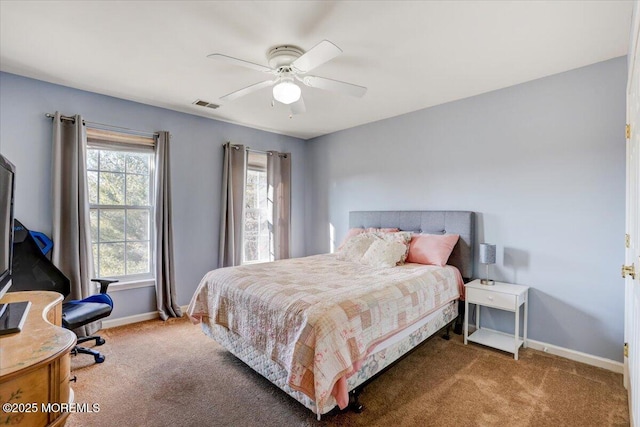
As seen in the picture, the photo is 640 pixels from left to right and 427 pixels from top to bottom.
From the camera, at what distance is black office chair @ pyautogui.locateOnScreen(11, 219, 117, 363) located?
2.63 meters

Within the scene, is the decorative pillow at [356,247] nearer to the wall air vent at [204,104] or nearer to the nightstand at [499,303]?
the nightstand at [499,303]

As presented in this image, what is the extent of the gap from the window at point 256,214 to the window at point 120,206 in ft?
4.38

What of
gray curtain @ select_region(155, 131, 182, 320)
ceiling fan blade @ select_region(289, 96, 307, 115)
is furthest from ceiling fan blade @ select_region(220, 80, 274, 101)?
gray curtain @ select_region(155, 131, 182, 320)

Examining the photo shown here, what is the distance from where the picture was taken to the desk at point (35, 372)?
0.87m

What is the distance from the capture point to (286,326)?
6.23 ft

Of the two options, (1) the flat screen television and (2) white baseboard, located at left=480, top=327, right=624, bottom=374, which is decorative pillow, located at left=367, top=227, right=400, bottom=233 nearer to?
(2) white baseboard, located at left=480, top=327, right=624, bottom=374

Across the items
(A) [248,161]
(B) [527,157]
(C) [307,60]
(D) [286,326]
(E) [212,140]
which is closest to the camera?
(D) [286,326]

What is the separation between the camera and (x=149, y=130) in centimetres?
366

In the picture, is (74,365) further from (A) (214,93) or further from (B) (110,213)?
(A) (214,93)

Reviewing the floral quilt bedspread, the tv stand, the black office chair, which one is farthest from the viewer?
the black office chair

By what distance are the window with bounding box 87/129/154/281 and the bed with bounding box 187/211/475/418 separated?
147 centimetres

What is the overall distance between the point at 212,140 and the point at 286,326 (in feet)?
10.3

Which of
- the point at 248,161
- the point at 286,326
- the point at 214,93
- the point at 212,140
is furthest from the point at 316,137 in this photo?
the point at 286,326

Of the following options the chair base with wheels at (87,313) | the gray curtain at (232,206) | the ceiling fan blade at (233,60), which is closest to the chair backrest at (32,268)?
the chair base with wheels at (87,313)
